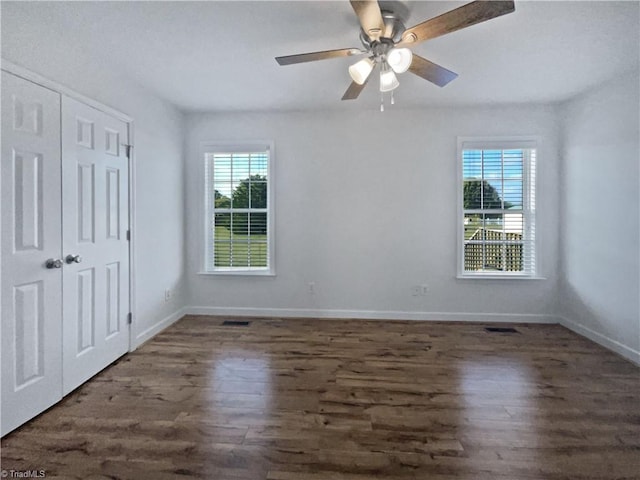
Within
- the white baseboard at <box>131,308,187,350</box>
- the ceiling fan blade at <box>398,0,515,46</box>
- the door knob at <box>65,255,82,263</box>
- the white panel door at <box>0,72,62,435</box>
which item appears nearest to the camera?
the ceiling fan blade at <box>398,0,515,46</box>

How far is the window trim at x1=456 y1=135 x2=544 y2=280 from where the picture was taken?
3898mm

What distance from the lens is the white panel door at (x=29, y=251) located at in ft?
6.21

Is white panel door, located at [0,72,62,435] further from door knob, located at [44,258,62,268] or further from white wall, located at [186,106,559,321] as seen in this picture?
white wall, located at [186,106,559,321]

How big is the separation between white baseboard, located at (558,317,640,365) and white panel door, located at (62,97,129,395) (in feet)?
15.4

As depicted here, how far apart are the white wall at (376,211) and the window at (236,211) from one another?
6.1 inches

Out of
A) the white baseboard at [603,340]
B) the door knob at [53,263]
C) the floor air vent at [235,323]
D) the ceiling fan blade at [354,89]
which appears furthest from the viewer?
the floor air vent at [235,323]

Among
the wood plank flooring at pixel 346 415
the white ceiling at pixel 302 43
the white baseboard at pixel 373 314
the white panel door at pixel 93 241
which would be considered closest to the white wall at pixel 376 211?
the white baseboard at pixel 373 314

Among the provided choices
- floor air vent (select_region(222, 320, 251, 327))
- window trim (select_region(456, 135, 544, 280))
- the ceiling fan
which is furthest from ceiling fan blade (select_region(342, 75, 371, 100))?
floor air vent (select_region(222, 320, 251, 327))

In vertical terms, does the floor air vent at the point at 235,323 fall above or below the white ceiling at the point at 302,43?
below

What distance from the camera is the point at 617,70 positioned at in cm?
290

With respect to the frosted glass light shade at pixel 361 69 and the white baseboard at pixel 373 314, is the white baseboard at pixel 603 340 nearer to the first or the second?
the white baseboard at pixel 373 314

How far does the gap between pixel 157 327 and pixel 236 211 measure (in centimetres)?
167

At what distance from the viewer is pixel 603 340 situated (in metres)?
3.24

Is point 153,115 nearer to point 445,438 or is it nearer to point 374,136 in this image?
point 374,136
